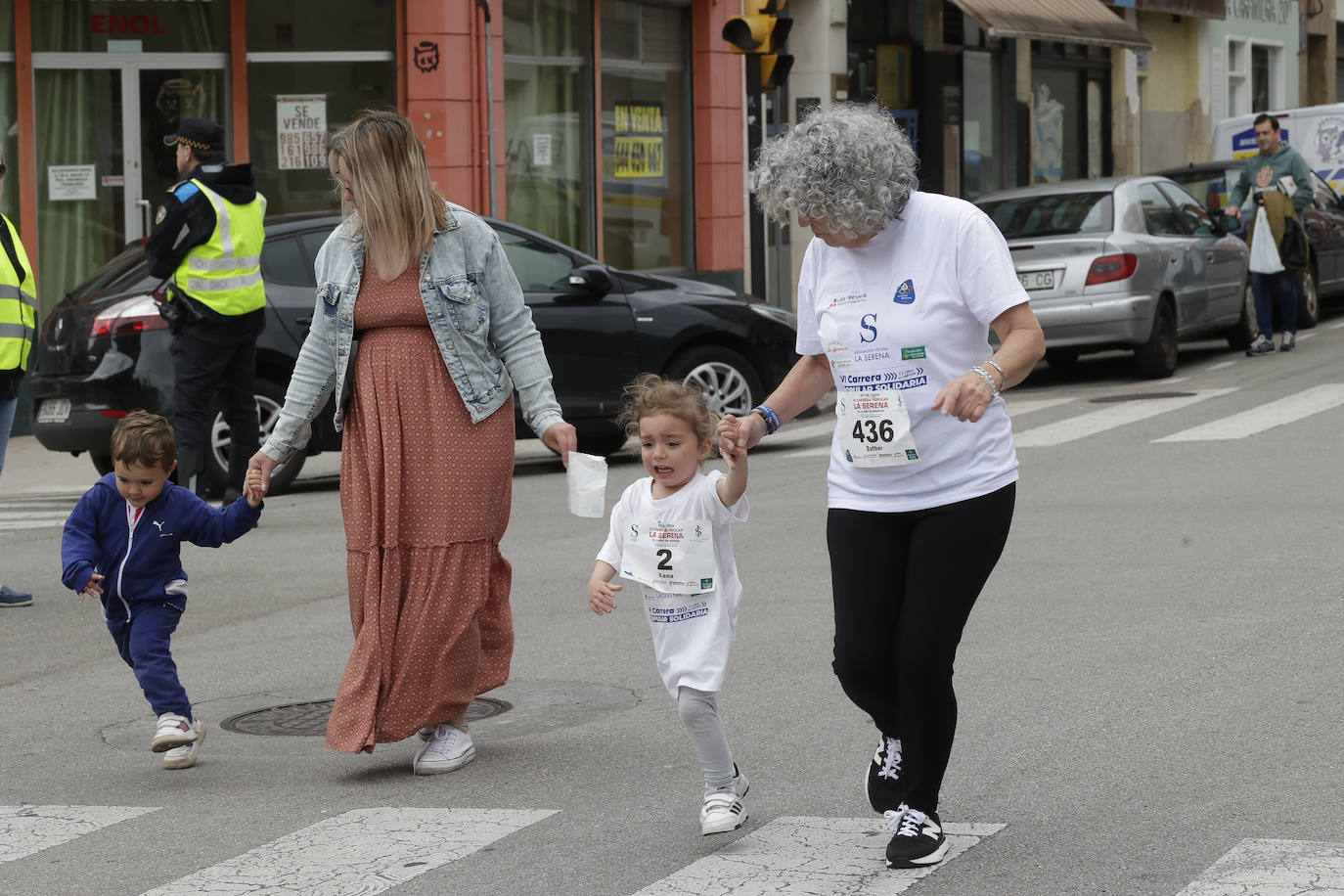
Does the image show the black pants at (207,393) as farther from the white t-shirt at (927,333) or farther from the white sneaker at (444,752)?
the white t-shirt at (927,333)

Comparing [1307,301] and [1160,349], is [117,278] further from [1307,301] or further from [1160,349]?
[1307,301]

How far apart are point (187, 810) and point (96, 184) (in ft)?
41.3

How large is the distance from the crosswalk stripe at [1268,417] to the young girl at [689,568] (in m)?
8.34

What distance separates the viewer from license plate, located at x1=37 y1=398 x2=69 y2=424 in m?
11.7

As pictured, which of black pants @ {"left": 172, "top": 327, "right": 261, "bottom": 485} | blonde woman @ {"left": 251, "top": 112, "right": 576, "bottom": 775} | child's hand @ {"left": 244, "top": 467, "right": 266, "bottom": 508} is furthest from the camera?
black pants @ {"left": 172, "top": 327, "right": 261, "bottom": 485}

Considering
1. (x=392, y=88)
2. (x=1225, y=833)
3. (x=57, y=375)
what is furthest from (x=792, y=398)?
(x=392, y=88)

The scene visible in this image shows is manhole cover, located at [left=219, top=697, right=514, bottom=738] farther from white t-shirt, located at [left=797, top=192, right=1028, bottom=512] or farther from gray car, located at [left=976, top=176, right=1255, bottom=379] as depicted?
gray car, located at [left=976, top=176, right=1255, bottom=379]

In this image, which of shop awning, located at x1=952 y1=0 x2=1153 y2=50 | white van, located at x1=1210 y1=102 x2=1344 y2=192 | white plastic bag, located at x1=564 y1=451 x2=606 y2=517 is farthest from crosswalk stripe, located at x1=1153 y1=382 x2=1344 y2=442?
white van, located at x1=1210 y1=102 x2=1344 y2=192

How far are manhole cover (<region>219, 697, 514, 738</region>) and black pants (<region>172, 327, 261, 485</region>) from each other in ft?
13.2

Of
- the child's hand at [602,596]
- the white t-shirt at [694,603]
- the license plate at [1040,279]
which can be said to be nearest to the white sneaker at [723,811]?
the white t-shirt at [694,603]

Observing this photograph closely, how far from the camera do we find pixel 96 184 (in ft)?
56.1

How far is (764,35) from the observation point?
54.5 feet

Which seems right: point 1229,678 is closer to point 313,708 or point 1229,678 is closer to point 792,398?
point 792,398

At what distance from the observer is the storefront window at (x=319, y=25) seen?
17781mm
